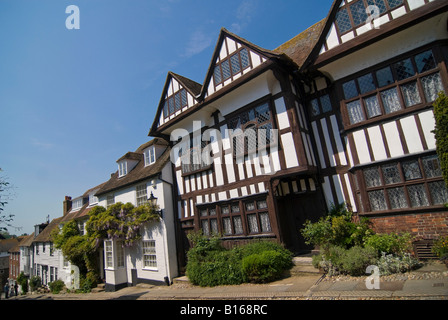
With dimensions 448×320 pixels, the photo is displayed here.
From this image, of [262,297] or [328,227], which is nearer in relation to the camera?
[262,297]

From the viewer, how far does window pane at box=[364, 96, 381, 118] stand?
8.95m

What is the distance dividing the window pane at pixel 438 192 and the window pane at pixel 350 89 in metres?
3.88

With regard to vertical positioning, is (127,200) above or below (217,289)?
above

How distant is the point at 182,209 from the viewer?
1438cm

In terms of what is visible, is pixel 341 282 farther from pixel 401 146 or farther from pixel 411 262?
pixel 401 146

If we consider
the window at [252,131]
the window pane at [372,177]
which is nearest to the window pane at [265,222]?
the window at [252,131]

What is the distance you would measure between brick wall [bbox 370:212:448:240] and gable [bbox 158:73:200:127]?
32.6ft

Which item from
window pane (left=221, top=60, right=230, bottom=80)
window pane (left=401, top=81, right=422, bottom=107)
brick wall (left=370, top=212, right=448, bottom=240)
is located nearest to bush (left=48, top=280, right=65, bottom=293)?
window pane (left=221, top=60, right=230, bottom=80)

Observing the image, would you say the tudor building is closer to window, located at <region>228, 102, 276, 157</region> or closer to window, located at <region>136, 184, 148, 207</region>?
window, located at <region>228, 102, 276, 157</region>

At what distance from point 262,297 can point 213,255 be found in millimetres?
4026

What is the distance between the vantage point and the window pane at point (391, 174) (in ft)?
27.6

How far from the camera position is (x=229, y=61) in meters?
11.6

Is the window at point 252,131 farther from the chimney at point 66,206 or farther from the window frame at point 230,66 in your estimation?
the chimney at point 66,206

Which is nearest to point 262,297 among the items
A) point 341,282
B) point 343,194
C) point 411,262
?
point 341,282
